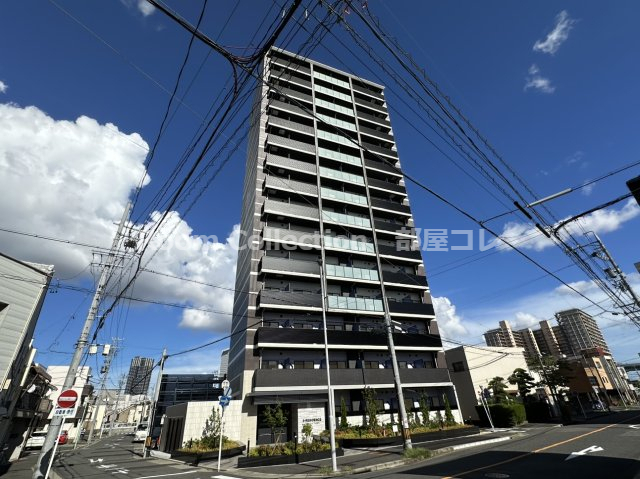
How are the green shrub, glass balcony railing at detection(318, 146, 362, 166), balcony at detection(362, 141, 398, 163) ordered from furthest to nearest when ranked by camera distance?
balcony at detection(362, 141, 398, 163) < glass balcony railing at detection(318, 146, 362, 166) < the green shrub

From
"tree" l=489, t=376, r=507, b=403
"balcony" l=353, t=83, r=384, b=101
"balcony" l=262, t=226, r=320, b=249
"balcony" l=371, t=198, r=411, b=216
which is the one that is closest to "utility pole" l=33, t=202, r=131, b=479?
"balcony" l=262, t=226, r=320, b=249

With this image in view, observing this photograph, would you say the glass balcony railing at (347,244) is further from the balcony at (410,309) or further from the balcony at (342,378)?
the balcony at (342,378)

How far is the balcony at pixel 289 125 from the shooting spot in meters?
34.7

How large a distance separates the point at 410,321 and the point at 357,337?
24.7ft

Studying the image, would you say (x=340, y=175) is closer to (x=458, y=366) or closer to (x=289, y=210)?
(x=289, y=210)

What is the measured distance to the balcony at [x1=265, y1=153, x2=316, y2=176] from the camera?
32.3 m

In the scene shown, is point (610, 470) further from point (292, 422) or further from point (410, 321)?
point (410, 321)

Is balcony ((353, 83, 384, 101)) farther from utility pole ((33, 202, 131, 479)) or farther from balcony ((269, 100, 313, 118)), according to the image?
utility pole ((33, 202, 131, 479))

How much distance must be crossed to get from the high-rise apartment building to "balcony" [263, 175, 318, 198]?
11cm

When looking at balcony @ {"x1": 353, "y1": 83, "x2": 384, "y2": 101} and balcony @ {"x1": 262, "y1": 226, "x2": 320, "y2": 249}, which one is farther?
balcony @ {"x1": 353, "y1": 83, "x2": 384, "y2": 101}

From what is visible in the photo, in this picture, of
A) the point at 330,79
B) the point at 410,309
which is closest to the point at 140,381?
the point at 410,309

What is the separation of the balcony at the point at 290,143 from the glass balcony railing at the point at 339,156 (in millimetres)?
1192

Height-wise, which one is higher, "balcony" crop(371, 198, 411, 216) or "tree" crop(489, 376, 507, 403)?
"balcony" crop(371, 198, 411, 216)

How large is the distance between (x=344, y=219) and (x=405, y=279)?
905 centimetres
